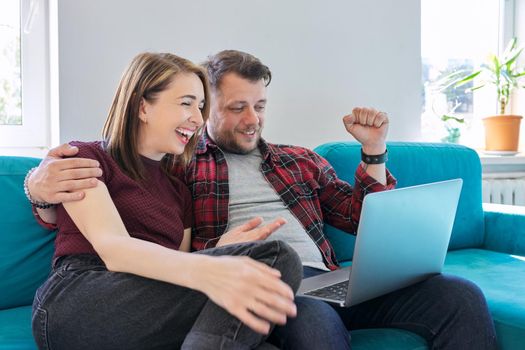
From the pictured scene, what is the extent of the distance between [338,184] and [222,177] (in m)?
0.38

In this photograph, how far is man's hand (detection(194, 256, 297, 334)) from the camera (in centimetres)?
86

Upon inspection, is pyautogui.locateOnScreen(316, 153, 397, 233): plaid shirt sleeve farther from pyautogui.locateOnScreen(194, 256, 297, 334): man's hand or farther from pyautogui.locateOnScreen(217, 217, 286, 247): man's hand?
pyautogui.locateOnScreen(194, 256, 297, 334): man's hand

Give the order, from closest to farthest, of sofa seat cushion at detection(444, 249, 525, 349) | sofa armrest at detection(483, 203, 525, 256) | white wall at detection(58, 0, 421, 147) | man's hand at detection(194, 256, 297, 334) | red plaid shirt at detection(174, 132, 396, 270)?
man's hand at detection(194, 256, 297, 334) → sofa seat cushion at detection(444, 249, 525, 349) → red plaid shirt at detection(174, 132, 396, 270) → white wall at detection(58, 0, 421, 147) → sofa armrest at detection(483, 203, 525, 256)

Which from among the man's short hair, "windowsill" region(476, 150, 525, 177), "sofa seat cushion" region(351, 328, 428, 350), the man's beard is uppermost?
the man's short hair

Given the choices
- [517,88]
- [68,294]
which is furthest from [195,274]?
[517,88]

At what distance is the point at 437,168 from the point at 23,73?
151 centimetres

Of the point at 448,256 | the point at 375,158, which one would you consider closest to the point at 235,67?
the point at 375,158

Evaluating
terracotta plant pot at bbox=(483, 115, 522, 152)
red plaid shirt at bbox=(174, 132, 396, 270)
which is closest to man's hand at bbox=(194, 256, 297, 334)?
red plaid shirt at bbox=(174, 132, 396, 270)

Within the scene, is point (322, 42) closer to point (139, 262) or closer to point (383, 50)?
point (383, 50)

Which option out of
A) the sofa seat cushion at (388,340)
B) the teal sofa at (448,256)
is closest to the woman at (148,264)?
the teal sofa at (448,256)

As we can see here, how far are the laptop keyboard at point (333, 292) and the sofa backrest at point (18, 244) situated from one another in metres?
0.69

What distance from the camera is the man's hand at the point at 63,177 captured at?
114cm

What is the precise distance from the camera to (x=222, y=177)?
64.1 inches

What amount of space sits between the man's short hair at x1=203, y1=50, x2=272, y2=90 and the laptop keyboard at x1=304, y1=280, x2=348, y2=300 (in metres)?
0.64
